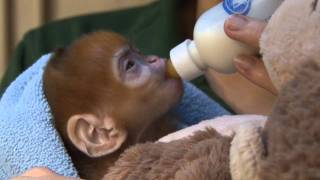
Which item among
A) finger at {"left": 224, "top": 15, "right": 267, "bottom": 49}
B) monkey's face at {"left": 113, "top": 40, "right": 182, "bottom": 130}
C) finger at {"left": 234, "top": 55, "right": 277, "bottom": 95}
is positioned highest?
finger at {"left": 224, "top": 15, "right": 267, "bottom": 49}

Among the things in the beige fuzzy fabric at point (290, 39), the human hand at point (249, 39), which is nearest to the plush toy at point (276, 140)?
the beige fuzzy fabric at point (290, 39)

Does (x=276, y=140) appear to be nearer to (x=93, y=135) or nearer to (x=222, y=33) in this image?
(x=222, y=33)

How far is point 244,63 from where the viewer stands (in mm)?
580

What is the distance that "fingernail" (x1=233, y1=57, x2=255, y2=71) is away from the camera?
58cm

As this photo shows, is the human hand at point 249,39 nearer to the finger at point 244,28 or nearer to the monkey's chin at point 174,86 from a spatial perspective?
the finger at point 244,28

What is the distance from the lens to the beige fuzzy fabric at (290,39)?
0.37m

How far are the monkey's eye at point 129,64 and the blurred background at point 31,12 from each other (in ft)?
2.29

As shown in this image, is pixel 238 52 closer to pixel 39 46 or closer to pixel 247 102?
pixel 247 102

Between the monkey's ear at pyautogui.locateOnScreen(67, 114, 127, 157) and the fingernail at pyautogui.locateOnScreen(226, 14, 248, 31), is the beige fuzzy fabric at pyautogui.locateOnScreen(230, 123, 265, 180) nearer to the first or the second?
the fingernail at pyautogui.locateOnScreen(226, 14, 248, 31)

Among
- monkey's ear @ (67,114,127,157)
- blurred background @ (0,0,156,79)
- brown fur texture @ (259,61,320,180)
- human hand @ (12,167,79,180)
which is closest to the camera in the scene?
brown fur texture @ (259,61,320,180)

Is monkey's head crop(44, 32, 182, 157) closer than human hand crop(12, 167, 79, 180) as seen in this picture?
No

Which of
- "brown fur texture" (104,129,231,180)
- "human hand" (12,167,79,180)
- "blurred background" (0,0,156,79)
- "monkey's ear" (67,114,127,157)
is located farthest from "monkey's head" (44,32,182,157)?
"blurred background" (0,0,156,79)

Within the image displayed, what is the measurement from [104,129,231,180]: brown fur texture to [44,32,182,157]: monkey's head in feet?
1.13

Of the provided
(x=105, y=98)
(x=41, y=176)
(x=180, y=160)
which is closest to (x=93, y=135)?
(x=105, y=98)
